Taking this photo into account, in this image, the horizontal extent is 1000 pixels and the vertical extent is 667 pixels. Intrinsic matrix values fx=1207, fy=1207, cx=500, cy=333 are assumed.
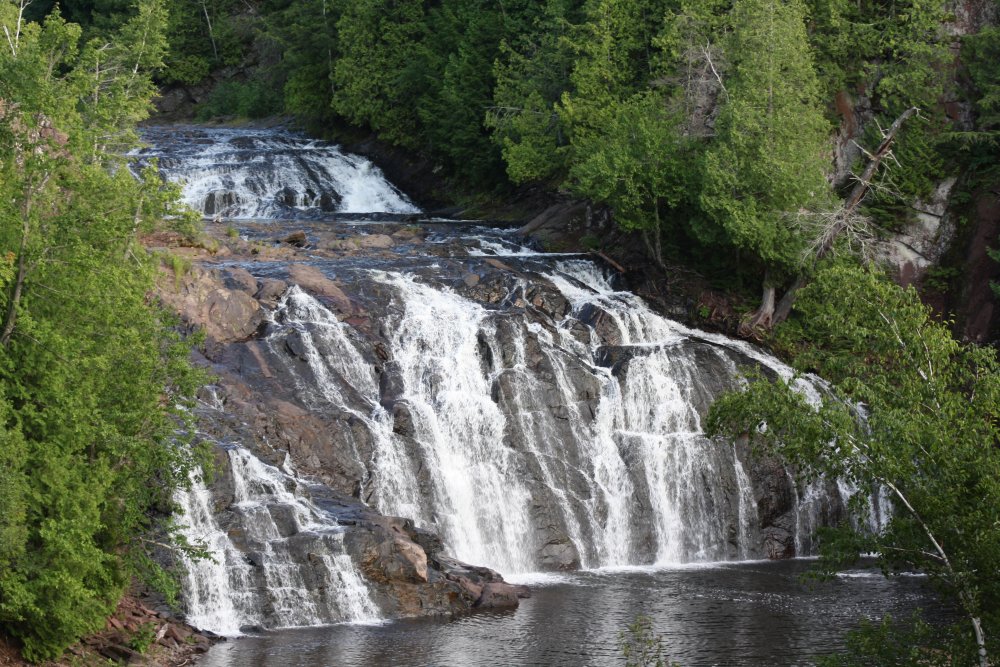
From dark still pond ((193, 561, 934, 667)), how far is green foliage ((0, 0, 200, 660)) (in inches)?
120

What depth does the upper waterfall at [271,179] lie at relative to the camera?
150 feet

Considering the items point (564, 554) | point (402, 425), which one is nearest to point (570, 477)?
point (564, 554)

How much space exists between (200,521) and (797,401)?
1306cm

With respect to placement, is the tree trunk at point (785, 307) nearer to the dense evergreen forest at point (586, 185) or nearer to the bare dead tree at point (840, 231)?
the bare dead tree at point (840, 231)

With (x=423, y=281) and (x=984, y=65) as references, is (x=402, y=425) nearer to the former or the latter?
(x=423, y=281)

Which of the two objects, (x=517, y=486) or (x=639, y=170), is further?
(x=639, y=170)

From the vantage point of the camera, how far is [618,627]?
22578mm

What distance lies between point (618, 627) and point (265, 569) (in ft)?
22.3

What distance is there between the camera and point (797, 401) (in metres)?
15.2

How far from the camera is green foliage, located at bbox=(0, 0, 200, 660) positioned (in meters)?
18.0

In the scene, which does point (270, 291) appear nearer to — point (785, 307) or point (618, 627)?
point (618, 627)

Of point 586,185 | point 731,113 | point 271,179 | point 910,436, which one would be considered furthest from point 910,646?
point 271,179

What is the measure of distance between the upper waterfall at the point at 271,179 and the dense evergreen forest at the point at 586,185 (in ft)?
9.77

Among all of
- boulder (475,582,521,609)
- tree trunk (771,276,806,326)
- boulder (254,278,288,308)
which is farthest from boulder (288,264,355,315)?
tree trunk (771,276,806,326)
